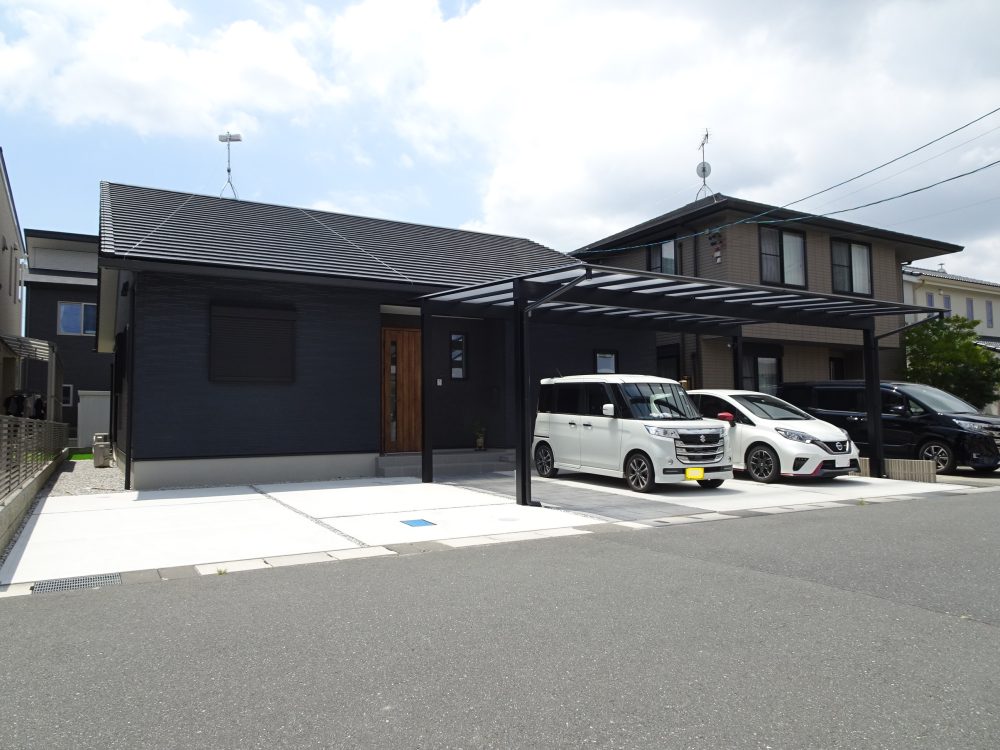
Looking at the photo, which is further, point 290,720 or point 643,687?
point 643,687

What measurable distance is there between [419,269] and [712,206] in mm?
8289

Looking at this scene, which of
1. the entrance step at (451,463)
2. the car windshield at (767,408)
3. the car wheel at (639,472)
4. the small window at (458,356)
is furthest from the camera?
the small window at (458,356)

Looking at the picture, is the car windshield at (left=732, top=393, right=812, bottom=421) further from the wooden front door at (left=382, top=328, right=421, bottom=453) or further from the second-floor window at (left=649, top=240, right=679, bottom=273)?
the second-floor window at (left=649, top=240, right=679, bottom=273)

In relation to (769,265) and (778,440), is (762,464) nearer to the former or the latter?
(778,440)

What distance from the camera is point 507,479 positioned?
12906mm

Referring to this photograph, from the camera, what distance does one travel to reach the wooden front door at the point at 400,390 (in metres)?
14.4

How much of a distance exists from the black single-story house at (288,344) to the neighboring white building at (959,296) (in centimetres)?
1830

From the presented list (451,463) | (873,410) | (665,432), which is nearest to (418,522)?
(665,432)

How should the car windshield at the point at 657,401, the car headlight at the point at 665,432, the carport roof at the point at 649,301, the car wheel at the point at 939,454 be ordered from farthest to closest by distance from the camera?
the car wheel at the point at 939,454
the car windshield at the point at 657,401
the car headlight at the point at 665,432
the carport roof at the point at 649,301

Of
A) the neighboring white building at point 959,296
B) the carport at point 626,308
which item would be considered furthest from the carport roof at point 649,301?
the neighboring white building at point 959,296

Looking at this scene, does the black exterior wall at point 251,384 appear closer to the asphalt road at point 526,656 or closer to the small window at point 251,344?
the small window at point 251,344

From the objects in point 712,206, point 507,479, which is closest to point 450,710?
point 507,479

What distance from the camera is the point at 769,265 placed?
66.5 ft

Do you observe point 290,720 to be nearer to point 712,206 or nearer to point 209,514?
point 209,514
